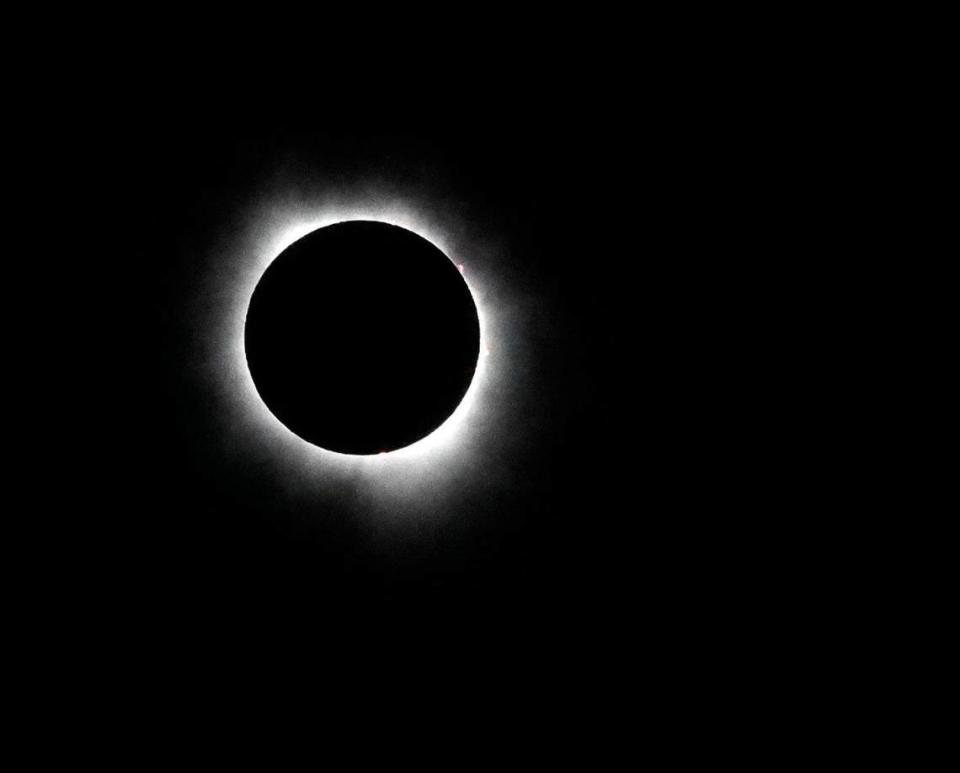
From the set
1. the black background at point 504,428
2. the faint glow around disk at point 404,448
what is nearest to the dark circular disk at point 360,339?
the faint glow around disk at point 404,448

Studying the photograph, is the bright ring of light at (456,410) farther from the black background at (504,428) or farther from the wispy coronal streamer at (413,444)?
the black background at (504,428)

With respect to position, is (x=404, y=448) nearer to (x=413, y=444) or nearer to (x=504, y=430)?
(x=413, y=444)

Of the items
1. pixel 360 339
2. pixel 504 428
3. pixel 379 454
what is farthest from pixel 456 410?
pixel 360 339

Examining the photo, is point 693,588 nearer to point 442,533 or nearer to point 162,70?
point 442,533

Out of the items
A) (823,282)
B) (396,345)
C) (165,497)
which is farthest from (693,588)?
(165,497)

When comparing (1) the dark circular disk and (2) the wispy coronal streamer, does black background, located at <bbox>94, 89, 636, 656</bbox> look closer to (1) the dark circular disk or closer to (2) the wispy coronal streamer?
(2) the wispy coronal streamer
